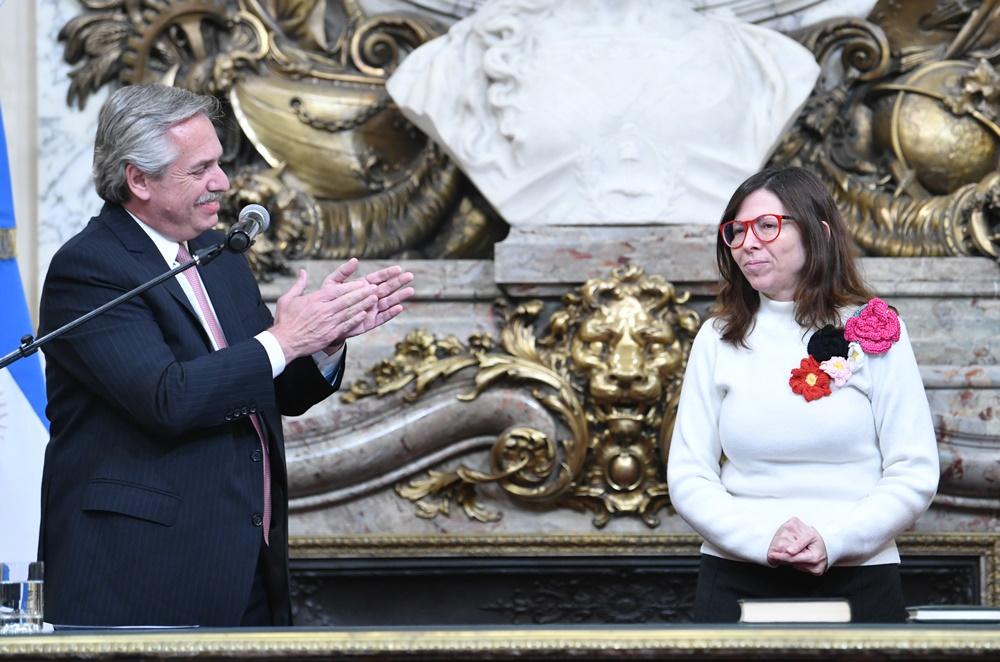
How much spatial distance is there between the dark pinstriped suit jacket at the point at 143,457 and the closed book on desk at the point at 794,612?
36.0 inches

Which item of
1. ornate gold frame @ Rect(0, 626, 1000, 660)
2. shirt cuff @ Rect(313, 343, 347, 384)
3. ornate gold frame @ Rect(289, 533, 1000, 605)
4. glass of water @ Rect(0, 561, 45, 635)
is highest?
shirt cuff @ Rect(313, 343, 347, 384)

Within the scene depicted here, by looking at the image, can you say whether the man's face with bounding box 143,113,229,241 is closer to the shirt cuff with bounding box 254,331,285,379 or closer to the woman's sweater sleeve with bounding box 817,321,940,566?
the shirt cuff with bounding box 254,331,285,379

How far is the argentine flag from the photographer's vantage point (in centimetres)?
426

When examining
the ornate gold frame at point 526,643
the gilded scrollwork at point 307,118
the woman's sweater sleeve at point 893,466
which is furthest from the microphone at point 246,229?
the gilded scrollwork at point 307,118

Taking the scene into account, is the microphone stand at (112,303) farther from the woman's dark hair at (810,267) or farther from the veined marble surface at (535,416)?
the veined marble surface at (535,416)

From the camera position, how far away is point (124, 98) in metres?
3.00

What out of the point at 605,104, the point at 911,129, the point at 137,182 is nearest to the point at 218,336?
the point at 137,182

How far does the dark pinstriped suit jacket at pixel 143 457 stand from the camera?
2.79 meters

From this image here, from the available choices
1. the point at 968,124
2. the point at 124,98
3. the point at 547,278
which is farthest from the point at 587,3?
the point at 124,98

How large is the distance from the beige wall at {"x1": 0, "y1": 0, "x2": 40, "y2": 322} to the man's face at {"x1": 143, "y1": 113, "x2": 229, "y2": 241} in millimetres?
2039

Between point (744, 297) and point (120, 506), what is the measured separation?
3.75 feet

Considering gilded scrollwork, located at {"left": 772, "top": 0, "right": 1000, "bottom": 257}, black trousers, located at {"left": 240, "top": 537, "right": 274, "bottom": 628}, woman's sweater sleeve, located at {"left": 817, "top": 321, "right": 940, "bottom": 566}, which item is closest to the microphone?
black trousers, located at {"left": 240, "top": 537, "right": 274, "bottom": 628}

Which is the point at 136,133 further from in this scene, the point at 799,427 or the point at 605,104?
the point at 605,104

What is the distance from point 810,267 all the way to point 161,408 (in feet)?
3.72
